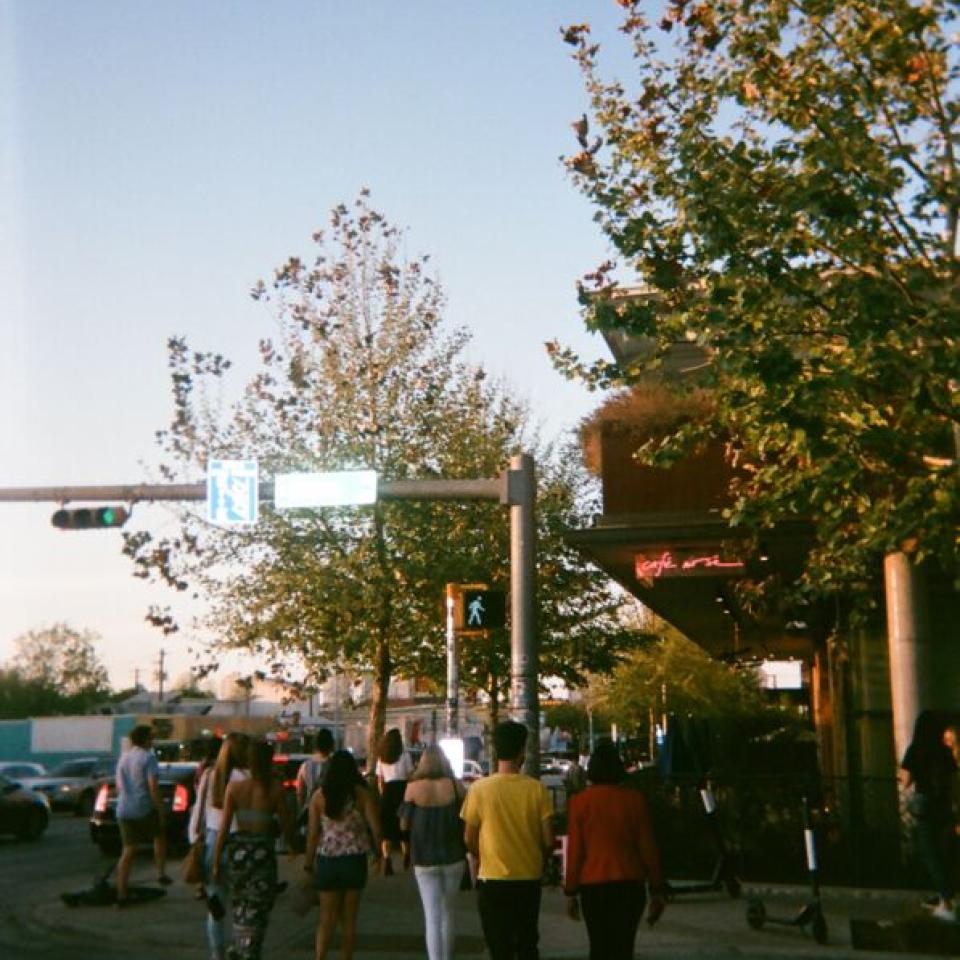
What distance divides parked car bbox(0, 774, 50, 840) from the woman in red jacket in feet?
71.6

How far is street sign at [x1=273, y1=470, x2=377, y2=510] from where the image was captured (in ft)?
52.9

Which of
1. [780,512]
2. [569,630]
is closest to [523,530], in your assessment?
[780,512]

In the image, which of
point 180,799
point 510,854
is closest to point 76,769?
point 180,799

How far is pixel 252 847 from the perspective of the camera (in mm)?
10203

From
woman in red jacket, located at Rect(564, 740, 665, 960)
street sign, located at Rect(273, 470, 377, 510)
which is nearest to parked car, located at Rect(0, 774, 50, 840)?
street sign, located at Rect(273, 470, 377, 510)

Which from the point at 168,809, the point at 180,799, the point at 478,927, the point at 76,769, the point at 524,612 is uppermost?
the point at 524,612

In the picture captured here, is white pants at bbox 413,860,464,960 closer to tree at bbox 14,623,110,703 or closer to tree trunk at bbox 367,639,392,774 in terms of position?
tree trunk at bbox 367,639,392,774

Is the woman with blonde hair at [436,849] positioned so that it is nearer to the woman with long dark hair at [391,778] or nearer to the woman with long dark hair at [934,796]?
the woman with long dark hair at [934,796]

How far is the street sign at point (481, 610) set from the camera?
54.0 ft

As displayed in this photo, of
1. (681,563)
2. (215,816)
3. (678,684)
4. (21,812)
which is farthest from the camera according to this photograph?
(678,684)

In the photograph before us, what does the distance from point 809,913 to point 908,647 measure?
479cm

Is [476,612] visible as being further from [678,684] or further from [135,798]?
[678,684]

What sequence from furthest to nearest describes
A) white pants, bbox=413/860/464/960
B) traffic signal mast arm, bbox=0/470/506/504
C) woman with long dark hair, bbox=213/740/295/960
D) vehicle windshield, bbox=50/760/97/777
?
vehicle windshield, bbox=50/760/97/777, traffic signal mast arm, bbox=0/470/506/504, woman with long dark hair, bbox=213/740/295/960, white pants, bbox=413/860/464/960

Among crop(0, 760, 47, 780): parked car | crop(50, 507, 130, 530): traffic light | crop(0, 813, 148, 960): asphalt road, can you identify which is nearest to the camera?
crop(0, 813, 148, 960): asphalt road
